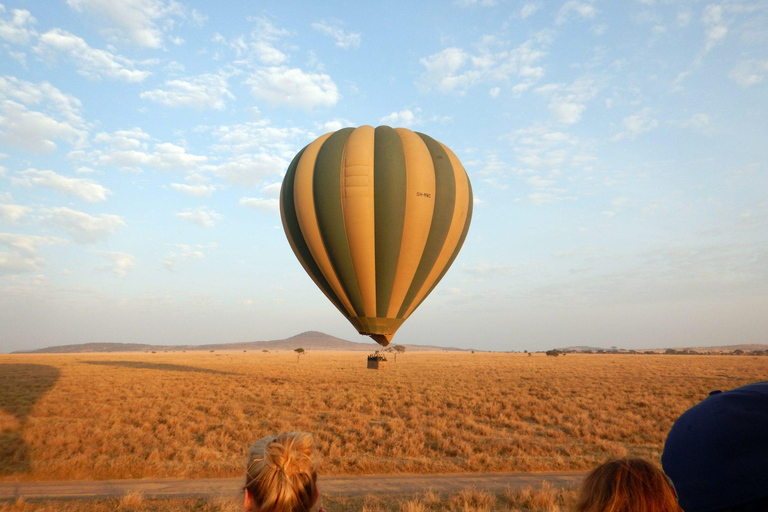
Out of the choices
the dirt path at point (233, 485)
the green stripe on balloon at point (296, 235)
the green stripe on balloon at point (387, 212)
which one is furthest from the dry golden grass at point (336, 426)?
the green stripe on balloon at point (387, 212)

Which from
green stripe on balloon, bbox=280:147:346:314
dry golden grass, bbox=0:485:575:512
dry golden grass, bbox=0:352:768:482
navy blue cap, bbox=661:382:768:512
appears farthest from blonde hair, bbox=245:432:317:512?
green stripe on balloon, bbox=280:147:346:314

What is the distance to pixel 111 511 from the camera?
27.6 feet

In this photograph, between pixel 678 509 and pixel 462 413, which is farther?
pixel 462 413

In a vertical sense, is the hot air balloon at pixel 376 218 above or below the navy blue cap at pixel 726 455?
above

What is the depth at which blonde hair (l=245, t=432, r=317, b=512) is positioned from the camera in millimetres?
2225

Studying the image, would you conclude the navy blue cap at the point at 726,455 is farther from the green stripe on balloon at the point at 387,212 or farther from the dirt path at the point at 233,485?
the green stripe on balloon at the point at 387,212

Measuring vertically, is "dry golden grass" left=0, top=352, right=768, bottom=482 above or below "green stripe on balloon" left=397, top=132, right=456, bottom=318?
below

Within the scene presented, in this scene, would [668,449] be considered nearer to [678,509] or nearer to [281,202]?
[678,509]

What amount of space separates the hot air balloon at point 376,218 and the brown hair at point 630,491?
49.7ft

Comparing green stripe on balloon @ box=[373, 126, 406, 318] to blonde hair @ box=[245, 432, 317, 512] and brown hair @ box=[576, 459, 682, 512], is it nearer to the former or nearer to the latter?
blonde hair @ box=[245, 432, 317, 512]

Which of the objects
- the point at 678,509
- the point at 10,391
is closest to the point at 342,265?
the point at 678,509

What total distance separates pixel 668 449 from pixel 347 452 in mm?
12409

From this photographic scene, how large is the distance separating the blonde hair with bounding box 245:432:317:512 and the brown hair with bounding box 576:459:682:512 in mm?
1267

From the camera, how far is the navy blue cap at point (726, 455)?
4.17 feet
